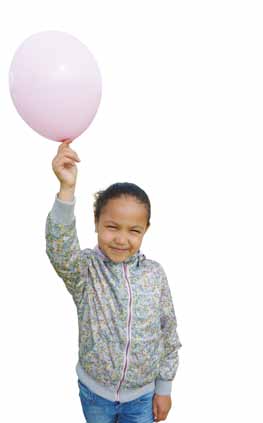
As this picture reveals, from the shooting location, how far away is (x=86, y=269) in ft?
6.92

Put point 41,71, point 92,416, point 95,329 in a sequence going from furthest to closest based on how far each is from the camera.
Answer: point 92,416
point 95,329
point 41,71

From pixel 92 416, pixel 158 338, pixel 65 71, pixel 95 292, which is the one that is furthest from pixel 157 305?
pixel 65 71

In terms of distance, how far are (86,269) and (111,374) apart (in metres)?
0.44

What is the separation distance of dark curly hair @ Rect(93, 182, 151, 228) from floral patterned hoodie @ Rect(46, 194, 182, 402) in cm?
18

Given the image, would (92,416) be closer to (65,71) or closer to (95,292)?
(95,292)

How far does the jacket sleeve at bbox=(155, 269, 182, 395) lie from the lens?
2285 millimetres

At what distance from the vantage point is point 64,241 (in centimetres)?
195

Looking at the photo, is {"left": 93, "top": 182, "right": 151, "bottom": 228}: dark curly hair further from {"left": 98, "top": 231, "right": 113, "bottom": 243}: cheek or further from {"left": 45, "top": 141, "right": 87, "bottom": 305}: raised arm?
{"left": 45, "top": 141, "right": 87, "bottom": 305}: raised arm

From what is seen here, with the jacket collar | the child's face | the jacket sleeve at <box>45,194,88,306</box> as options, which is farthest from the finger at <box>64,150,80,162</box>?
the jacket collar

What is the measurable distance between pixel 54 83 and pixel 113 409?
1352 millimetres

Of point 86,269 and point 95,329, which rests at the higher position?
point 86,269

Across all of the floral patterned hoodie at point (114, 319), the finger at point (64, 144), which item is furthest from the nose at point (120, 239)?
the finger at point (64, 144)

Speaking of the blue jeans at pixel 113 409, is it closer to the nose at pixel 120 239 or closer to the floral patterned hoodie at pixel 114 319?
the floral patterned hoodie at pixel 114 319

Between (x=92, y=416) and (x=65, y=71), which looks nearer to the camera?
(x=65, y=71)
